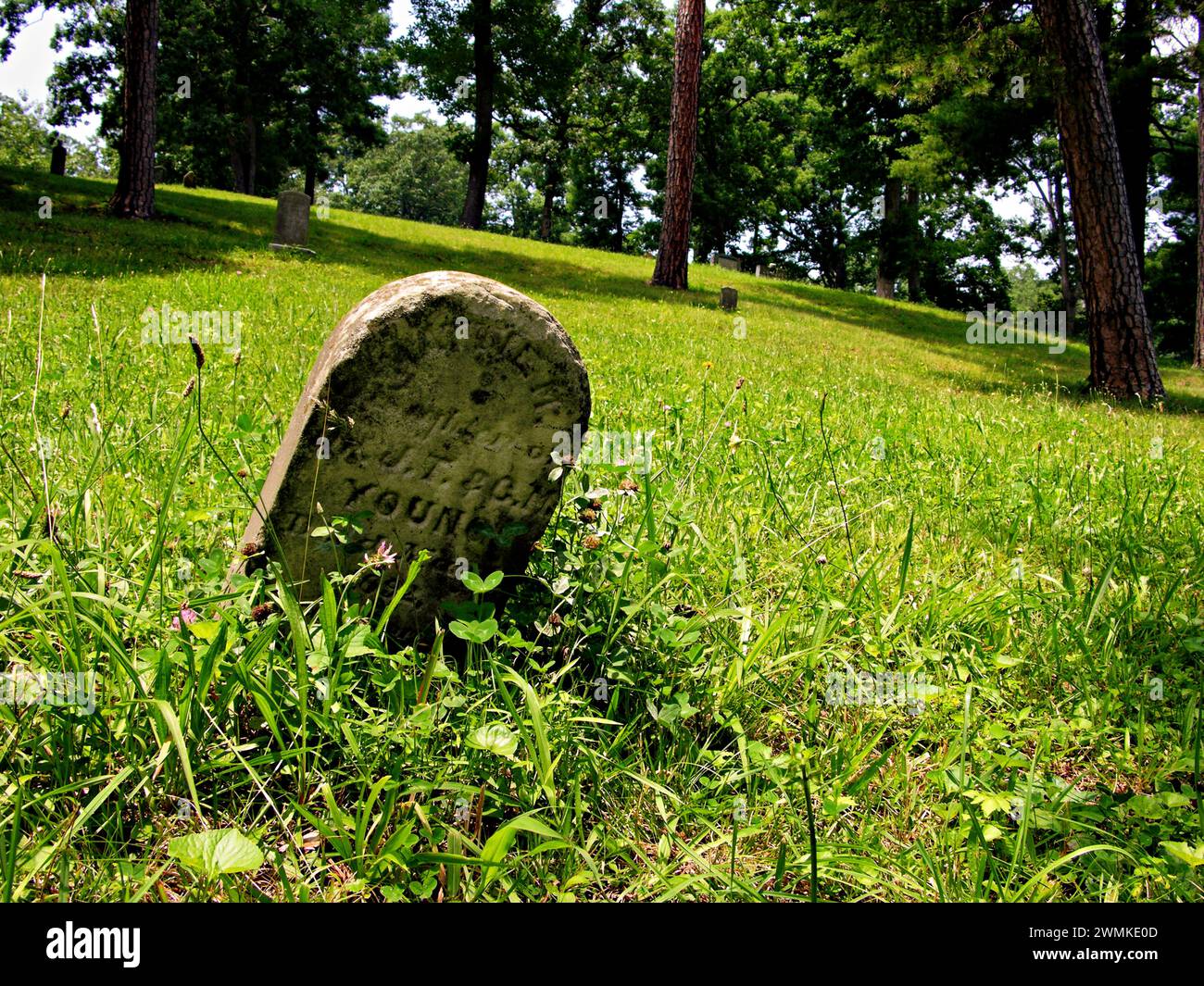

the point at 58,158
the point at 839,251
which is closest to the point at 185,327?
the point at 58,158

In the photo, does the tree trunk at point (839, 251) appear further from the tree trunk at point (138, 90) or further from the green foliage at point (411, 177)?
the green foliage at point (411, 177)

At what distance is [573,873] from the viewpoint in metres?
1.78

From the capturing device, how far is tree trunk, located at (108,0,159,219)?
13.9 metres

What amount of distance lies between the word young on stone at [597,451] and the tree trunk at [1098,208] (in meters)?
8.94

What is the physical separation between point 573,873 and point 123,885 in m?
0.95

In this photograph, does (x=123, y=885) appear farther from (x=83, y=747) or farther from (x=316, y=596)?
(x=316, y=596)

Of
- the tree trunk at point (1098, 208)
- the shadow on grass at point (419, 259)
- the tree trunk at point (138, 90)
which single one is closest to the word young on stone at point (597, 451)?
the shadow on grass at point (419, 259)

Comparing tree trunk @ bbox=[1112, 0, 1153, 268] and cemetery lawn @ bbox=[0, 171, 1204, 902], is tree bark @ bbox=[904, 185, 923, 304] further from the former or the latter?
cemetery lawn @ bbox=[0, 171, 1204, 902]

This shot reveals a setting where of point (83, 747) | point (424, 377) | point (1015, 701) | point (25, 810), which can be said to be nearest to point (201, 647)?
point (83, 747)

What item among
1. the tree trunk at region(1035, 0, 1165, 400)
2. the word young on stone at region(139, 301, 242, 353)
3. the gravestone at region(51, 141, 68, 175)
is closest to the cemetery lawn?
the word young on stone at region(139, 301, 242, 353)

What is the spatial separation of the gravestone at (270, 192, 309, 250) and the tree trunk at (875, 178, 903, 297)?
25.6 m

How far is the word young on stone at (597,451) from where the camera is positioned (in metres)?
2.52

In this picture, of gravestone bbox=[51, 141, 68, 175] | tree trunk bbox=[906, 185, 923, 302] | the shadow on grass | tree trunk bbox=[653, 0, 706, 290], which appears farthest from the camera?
tree trunk bbox=[906, 185, 923, 302]
